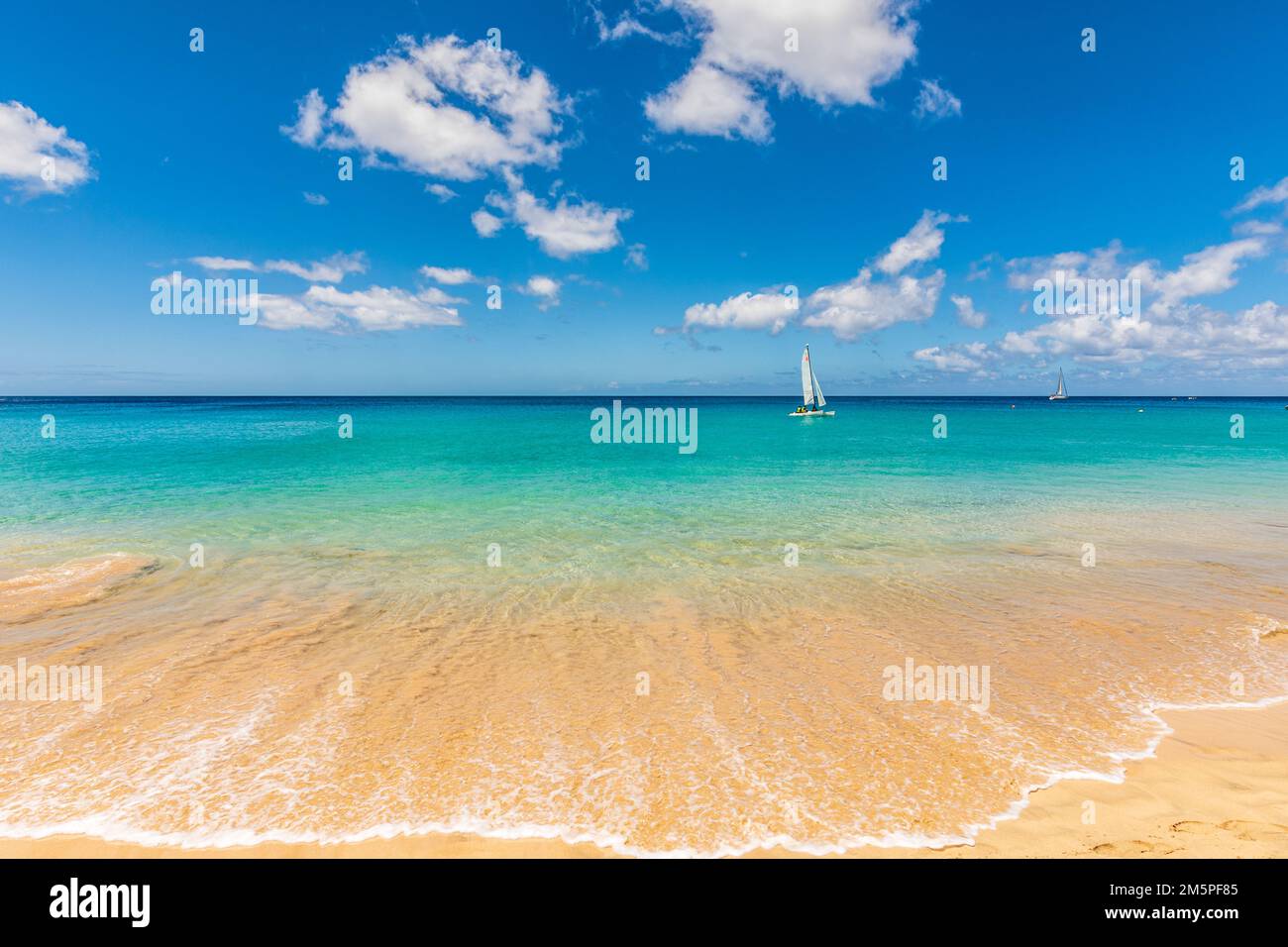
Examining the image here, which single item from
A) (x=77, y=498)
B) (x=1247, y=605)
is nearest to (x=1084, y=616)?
(x=1247, y=605)

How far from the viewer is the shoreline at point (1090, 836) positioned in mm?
4762

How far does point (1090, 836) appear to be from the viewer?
4934 mm

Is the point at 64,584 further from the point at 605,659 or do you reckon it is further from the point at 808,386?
the point at 808,386

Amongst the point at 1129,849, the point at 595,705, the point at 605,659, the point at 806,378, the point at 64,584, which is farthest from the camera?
the point at 806,378

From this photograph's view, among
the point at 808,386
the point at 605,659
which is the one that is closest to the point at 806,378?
the point at 808,386

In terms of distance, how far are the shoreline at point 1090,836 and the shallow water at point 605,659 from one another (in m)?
0.16

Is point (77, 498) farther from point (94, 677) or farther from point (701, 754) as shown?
point (701, 754)

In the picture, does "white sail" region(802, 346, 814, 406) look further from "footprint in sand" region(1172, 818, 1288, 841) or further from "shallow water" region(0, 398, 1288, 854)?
"footprint in sand" region(1172, 818, 1288, 841)

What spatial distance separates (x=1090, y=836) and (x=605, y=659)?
5.78 meters

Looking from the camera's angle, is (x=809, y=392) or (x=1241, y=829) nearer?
(x=1241, y=829)

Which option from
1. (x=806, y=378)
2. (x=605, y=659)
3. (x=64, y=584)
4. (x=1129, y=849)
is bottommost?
(x=1129, y=849)

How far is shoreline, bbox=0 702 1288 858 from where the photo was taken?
4762mm

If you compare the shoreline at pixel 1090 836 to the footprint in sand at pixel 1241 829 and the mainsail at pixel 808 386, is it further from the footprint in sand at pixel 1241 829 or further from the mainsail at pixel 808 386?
the mainsail at pixel 808 386
